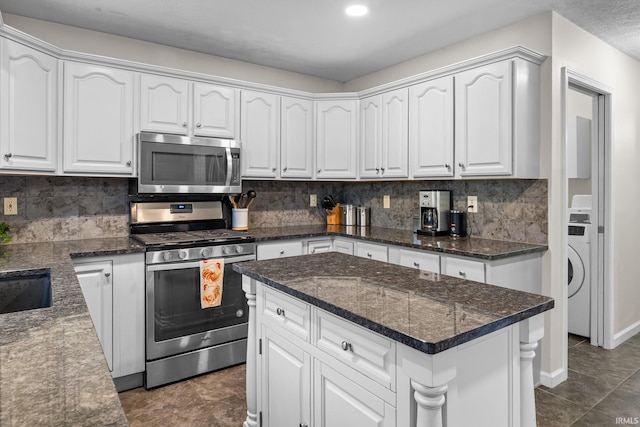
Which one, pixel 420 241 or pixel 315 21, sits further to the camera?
pixel 420 241

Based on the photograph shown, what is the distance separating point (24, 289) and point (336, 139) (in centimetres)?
281

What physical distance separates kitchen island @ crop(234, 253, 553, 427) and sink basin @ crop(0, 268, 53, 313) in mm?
1054

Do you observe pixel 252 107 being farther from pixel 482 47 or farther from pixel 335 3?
pixel 482 47

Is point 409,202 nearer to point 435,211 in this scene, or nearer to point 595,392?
point 435,211

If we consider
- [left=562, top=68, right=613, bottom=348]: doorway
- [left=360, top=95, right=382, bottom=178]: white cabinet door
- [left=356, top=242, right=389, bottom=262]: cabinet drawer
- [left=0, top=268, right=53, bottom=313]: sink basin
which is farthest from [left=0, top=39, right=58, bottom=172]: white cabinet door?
[left=562, top=68, right=613, bottom=348]: doorway

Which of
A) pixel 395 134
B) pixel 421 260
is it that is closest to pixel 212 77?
pixel 395 134

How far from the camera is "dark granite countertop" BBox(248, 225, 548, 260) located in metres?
2.61

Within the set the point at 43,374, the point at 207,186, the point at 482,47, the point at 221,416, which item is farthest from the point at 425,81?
the point at 43,374

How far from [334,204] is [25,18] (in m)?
2.98

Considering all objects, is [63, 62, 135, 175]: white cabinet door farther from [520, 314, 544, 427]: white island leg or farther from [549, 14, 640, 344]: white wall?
[549, 14, 640, 344]: white wall

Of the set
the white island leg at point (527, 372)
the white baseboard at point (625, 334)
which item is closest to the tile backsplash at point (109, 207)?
the white baseboard at point (625, 334)

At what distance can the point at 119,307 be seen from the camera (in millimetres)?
2666

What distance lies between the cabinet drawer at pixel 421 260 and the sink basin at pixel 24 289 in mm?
2201

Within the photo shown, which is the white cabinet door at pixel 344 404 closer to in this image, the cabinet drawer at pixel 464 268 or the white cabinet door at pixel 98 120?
the cabinet drawer at pixel 464 268
